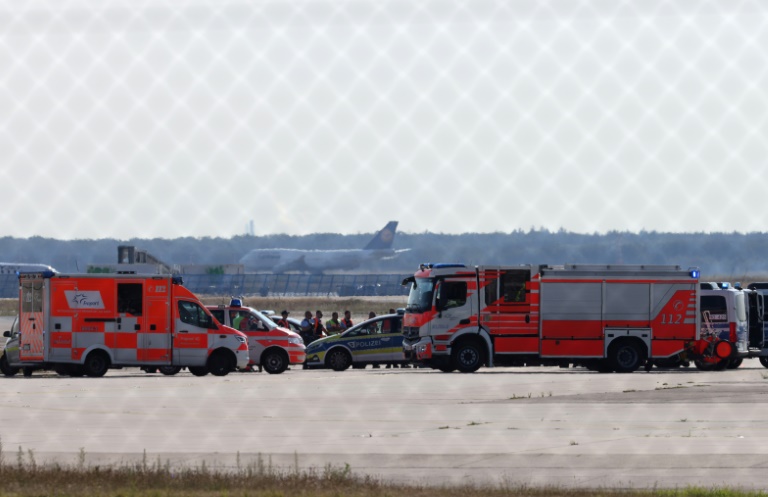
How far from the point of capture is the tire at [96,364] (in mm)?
27297

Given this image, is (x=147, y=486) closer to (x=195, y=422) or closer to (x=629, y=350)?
(x=195, y=422)

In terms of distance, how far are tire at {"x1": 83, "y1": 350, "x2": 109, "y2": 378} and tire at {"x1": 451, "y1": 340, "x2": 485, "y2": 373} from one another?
811 cm

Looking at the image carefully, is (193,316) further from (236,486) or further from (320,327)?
(236,486)

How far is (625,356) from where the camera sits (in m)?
29.3

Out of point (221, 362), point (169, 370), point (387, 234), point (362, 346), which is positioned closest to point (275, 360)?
point (221, 362)

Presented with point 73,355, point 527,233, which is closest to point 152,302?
point 73,355

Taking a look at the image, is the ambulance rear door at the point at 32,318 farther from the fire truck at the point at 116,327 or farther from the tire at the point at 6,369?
the tire at the point at 6,369

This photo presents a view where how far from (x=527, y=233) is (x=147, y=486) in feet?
13.0

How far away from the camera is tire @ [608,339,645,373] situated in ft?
96.0

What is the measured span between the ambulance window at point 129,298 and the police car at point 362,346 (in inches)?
214

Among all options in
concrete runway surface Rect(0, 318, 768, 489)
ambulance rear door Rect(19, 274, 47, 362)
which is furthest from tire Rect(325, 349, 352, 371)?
ambulance rear door Rect(19, 274, 47, 362)

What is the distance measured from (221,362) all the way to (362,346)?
467 cm

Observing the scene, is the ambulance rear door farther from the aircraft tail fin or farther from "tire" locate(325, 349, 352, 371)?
the aircraft tail fin

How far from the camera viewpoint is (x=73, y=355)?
27203 millimetres
